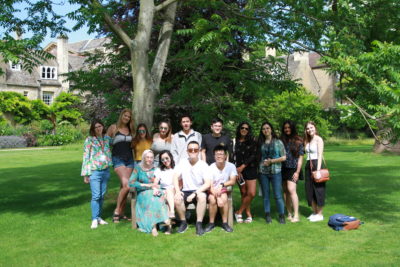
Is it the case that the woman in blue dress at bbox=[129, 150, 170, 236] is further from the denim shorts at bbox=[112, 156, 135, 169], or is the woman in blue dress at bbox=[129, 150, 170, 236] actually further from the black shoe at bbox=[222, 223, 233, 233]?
the black shoe at bbox=[222, 223, 233, 233]

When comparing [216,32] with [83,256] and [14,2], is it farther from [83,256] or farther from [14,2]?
[83,256]

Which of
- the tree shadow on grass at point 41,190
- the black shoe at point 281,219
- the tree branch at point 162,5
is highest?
the tree branch at point 162,5

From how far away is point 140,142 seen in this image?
828 centimetres

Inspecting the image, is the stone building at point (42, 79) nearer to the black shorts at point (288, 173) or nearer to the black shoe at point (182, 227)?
the black shorts at point (288, 173)

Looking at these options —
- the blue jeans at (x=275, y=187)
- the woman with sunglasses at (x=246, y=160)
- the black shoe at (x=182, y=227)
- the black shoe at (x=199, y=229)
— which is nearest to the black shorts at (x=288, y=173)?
the blue jeans at (x=275, y=187)

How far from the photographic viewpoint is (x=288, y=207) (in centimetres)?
859

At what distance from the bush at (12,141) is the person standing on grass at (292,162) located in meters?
35.2

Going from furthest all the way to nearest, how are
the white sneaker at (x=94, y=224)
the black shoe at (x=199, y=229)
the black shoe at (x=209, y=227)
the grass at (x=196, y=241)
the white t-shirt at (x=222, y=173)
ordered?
the white sneaker at (x=94, y=224) → the white t-shirt at (x=222, y=173) → the black shoe at (x=209, y=227) → the black shoe at (x=199, y=229) → the grass at (x=196, y=241)

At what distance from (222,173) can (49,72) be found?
50.8 meters

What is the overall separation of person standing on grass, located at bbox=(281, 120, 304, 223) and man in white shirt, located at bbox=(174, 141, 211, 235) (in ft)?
5.58

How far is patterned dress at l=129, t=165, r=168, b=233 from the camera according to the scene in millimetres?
7344

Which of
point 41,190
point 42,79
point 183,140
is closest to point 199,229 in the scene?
point 183,140

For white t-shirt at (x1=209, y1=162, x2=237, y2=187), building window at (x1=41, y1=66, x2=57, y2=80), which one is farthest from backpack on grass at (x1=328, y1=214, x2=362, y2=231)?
building window at (x1=41, y1=66, x2=57, y2=80)

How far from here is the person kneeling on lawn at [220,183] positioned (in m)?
7.41
